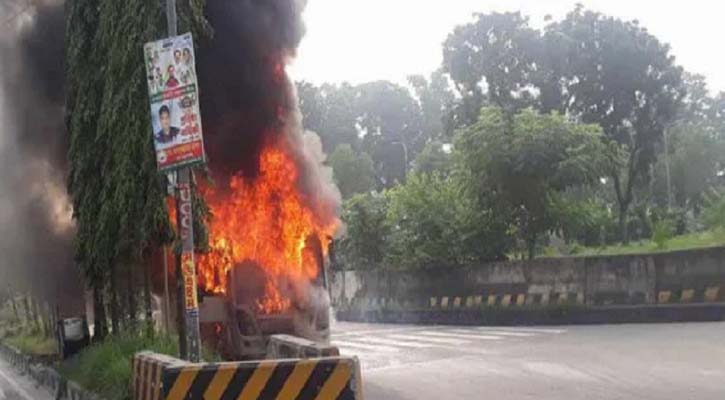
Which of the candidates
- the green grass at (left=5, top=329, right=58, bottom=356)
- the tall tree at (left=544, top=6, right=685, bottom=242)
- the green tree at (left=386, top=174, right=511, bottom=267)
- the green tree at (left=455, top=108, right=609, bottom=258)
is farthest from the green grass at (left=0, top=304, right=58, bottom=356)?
the tall tree at (left=544, top=6, right=685, bottom=242)

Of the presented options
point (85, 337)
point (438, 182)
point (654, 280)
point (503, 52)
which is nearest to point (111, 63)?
point (85, 337)

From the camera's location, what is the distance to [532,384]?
1193cm

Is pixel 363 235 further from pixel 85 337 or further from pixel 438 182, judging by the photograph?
pixel 85 337

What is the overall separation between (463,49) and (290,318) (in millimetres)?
25426

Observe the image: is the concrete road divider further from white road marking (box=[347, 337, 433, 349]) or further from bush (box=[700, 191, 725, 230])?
bush (box=[700, 191, 725, 230])

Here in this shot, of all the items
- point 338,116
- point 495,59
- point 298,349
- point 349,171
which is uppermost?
point 338,116

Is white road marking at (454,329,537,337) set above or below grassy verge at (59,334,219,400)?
below

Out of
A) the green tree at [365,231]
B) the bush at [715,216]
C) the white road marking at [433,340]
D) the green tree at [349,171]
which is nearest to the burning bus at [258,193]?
the white road marking at [433,340]

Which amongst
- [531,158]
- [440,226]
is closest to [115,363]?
[531,158]

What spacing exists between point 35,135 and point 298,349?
11.4 meters

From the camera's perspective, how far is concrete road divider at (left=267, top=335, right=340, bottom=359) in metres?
7.84

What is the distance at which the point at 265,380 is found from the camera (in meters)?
6.36

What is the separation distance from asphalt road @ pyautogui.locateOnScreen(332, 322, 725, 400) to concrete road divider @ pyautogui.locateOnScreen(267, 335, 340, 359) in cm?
247

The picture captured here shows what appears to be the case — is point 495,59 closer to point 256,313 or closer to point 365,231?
point 365,231
